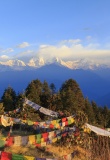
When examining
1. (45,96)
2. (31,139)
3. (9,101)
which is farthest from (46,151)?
(45,96)

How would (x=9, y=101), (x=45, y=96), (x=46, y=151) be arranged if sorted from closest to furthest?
(x=46, y=151)
(x=9, y=101)
(x=45, y=96)

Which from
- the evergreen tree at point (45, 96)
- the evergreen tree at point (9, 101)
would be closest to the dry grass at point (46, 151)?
the evergreen tree at point (9, 101)

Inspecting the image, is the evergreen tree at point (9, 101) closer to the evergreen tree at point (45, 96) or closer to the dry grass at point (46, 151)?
the evergreen tree at point (45, 96)

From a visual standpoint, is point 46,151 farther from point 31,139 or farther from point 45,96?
point 45,96

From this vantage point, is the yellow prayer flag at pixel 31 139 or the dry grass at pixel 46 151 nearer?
the yellow prayer flag at pixel 31 139

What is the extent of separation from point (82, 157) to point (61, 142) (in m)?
2.88

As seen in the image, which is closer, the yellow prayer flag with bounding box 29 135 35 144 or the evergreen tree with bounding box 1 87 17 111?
the yellow prayer flag with bounding box 29 135 35 144

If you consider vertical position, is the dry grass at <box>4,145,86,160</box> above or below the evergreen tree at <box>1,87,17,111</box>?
below

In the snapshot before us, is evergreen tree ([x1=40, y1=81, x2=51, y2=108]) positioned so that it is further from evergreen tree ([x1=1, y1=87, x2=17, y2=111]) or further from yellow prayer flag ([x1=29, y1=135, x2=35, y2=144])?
yellow prayer flag ([x1=29, y1=135, x2=35, y2=144])

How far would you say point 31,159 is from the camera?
466 inches

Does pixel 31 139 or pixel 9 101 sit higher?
pixel 9 101

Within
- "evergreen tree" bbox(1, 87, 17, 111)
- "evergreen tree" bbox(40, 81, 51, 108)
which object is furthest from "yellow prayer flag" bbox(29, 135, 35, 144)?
"evergreen tree" bbox(40, 81, 51, 108)

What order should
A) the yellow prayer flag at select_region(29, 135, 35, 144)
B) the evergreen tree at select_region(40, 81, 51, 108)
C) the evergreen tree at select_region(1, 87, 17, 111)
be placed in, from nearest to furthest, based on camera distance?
the yellow prayer flag at select_region(29, 135, 35, 144)
the evergreen tree at select_region(1, 87, 17, 111)
the evergreen tree at select_region(40, 81, 51, 108)

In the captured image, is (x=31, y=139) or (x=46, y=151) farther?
(x=46, y=151)
